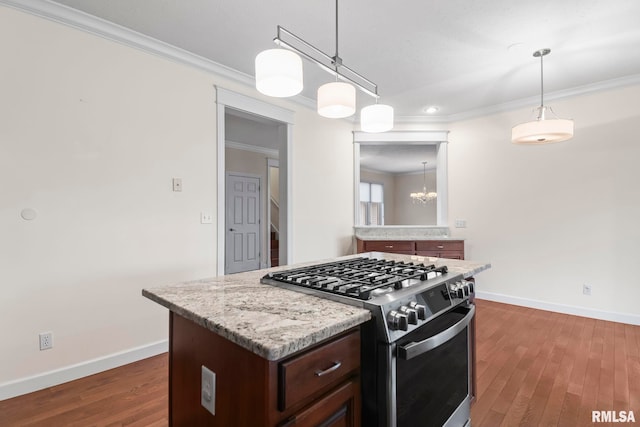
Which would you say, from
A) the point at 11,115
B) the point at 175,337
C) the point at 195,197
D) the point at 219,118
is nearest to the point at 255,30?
the point at 219,118

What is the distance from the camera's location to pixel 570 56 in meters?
2.70

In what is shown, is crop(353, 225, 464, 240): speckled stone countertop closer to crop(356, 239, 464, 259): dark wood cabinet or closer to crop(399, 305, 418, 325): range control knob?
crop(356, 239, 464, 259): dark wood cabinet

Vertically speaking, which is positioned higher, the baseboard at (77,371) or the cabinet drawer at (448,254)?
the cabinet drawer at (448,254)

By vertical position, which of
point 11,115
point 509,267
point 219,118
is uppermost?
point 219,118

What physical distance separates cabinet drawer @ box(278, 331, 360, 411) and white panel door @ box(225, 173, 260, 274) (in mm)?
5024

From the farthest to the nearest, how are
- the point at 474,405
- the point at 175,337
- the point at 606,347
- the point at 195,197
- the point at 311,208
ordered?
the point at 311,208 < the point at 195,197 < the point at 606,347 < the point at 474,405 < the point at 175,337

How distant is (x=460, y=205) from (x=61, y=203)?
4355mm

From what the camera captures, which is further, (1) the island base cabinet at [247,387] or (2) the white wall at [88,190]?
(2) the white wall at [88,190]

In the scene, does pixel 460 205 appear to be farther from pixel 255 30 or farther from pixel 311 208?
pixel 255 30

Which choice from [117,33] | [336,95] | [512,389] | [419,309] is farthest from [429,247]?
[117,33]

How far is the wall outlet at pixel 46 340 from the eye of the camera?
2008 mm

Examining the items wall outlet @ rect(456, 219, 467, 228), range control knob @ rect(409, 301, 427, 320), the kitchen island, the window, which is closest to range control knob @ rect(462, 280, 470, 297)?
range control knob @ rect(409, 301, 427, 320)

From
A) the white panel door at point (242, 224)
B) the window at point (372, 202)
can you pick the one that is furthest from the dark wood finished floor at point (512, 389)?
the window at point (372, 202)

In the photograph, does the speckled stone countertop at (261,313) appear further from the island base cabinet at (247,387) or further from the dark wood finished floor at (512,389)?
the dark wood finished floor at (512,389)
